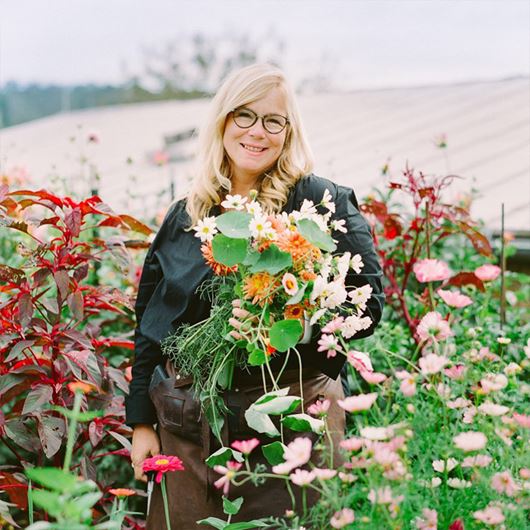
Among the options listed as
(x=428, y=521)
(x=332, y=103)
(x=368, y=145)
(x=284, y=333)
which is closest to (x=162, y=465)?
(x=284, y=333)

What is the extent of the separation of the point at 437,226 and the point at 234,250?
49.7 inches

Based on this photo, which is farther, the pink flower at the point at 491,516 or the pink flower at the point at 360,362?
the pink flower at the point at 360,362

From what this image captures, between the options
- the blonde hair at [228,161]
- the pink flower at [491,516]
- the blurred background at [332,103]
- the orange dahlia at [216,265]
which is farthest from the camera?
the blurred background at [332,103]

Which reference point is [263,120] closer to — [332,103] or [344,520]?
[344,520]

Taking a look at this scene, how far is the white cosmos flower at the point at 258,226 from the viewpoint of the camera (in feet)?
4.47

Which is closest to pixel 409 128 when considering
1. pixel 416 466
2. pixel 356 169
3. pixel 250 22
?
pixel 356 169

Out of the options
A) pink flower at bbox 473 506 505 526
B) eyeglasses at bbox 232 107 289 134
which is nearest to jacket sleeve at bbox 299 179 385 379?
eyeglasses at bbox 232 107 289 134

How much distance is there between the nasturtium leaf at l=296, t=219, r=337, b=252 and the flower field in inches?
3.3

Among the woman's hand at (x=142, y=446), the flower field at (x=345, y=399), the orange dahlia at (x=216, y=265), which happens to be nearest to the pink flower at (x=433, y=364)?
the flower field at (x=345, y=399)

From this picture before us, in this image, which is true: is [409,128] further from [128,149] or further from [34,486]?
[34,486]

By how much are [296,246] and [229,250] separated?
13cm

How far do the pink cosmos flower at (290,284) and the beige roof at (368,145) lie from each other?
1817 millimetres

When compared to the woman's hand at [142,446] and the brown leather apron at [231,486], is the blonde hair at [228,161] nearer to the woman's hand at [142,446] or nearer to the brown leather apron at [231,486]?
the brown leather apron at [231,486]

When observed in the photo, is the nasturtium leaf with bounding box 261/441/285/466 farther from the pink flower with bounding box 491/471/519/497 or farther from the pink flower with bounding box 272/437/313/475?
the pink flower with bounding box 491/471/519/497
